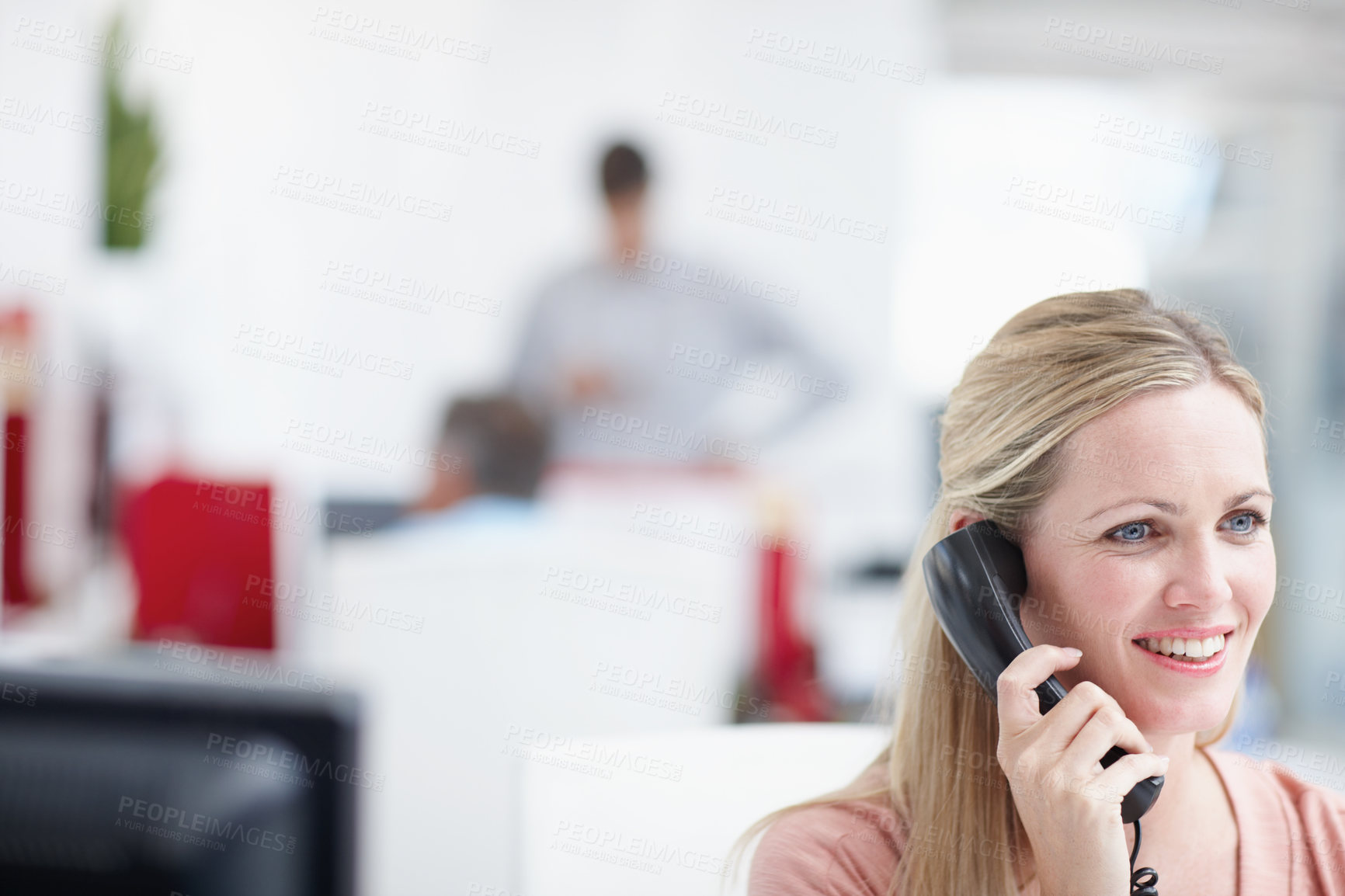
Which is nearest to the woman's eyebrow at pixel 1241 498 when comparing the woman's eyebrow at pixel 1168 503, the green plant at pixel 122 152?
the woman's eyebrow at pixel 1168 503

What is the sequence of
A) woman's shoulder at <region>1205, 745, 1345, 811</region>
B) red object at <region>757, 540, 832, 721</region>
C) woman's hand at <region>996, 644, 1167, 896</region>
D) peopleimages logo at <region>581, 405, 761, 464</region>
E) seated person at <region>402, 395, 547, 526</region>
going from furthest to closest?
peopleimages logo at <region>581, 405, 761, 464</region>
red object at <region>757, 540, 832, 721</region>
seated person at <region>402, 395, 547, 526</region>
woman's shoulder at <region>1205, 745, 1345, 811</region>
woman's hand at <region>996, 644, 1167, 896</region>

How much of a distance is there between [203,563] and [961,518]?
133 centimetres

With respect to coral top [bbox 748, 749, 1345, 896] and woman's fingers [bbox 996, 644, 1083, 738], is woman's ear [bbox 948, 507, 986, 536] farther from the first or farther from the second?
coral top [bbox 748, 749, 1345, 896]

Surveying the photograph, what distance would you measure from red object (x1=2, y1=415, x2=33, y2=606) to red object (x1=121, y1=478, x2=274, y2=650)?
0.57ft

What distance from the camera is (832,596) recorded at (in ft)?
10.1

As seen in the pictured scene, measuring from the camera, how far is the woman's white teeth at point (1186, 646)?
37.9 inches

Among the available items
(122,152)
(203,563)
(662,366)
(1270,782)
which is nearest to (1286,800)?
(1270,782)

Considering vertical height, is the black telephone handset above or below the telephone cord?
above

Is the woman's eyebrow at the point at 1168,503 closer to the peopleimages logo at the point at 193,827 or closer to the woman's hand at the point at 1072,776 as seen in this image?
the woman's hand at the point at 1072,776

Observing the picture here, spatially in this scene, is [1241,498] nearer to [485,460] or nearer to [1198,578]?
[1198,578]

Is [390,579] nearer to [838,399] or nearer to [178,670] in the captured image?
[178,670]

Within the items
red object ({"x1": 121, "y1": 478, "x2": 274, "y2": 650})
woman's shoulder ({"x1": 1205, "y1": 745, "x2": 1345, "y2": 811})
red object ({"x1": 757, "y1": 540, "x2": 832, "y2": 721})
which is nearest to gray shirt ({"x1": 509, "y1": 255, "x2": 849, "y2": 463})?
red object ({"x1": 757, "y1": 540, "x2": 832, "y2": 721})

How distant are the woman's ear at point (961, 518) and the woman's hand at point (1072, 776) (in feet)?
0.56

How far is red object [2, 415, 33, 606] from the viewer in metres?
1.57
